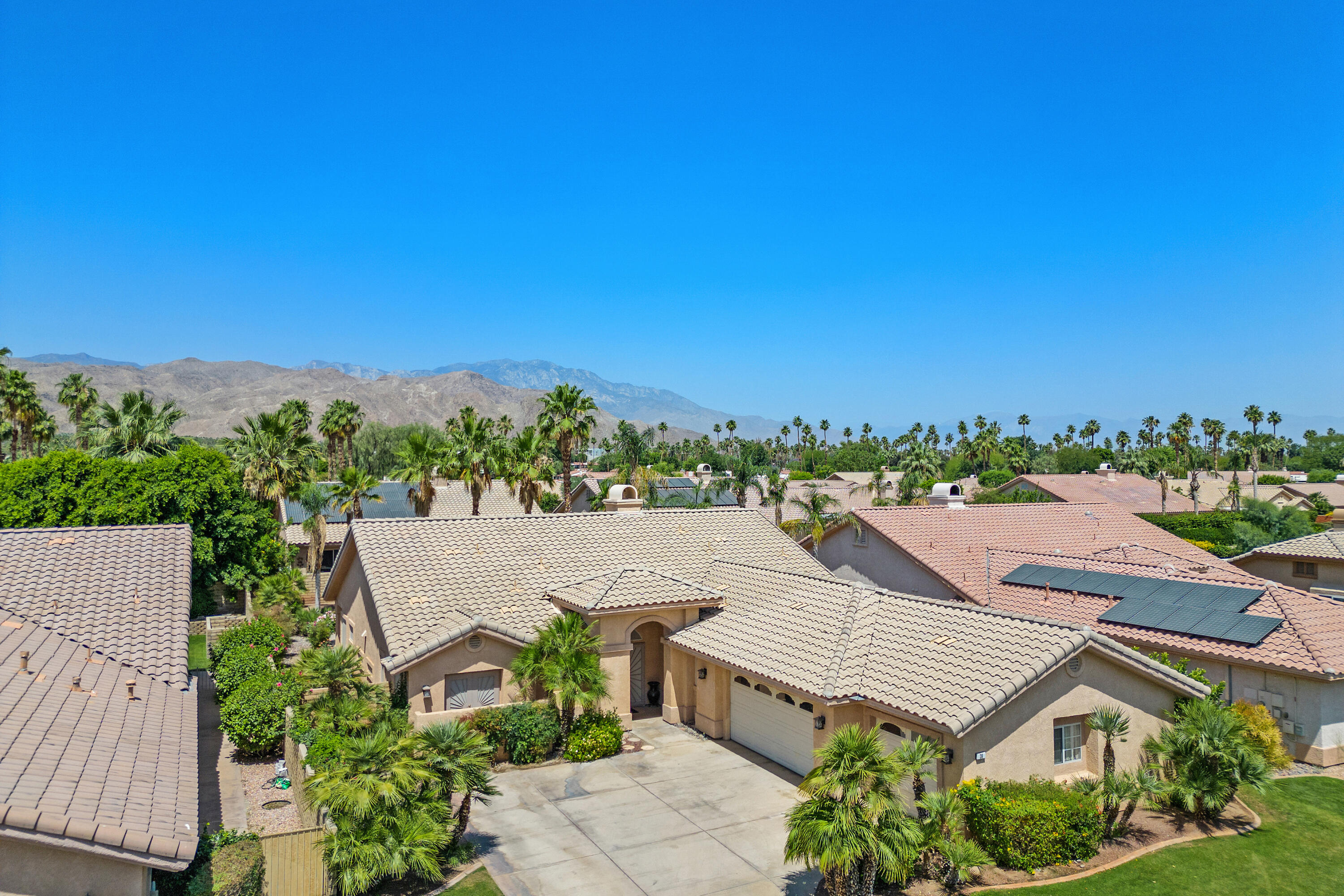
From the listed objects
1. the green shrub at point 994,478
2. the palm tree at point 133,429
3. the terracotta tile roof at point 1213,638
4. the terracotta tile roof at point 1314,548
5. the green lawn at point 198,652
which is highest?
the palm tree at point 133,429

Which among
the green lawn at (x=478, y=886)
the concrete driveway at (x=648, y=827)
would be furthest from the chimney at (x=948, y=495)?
the green lawn at (x=478, y=886)

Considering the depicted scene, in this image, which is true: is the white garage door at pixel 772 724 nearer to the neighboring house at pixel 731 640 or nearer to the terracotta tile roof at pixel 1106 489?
the neighboring house at pixel 731 640

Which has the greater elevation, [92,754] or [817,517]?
[817,517]

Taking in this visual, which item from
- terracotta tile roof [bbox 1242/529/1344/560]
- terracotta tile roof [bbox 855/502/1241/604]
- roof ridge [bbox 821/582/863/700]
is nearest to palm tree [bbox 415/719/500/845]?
roof ridge [bbox 821/582/863/700]

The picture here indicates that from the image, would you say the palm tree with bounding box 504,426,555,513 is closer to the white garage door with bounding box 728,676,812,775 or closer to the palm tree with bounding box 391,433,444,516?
the palm tree with bounding box 391,433,444,516

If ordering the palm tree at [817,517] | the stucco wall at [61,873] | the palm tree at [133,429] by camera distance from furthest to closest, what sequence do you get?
1. the palm tree at [817,517]
2. the palm tree at [133,429]
3. the stucco wall at [61,873]

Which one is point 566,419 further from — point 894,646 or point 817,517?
point 894,646

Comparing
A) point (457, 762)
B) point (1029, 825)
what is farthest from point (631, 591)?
point (1029, 825)
